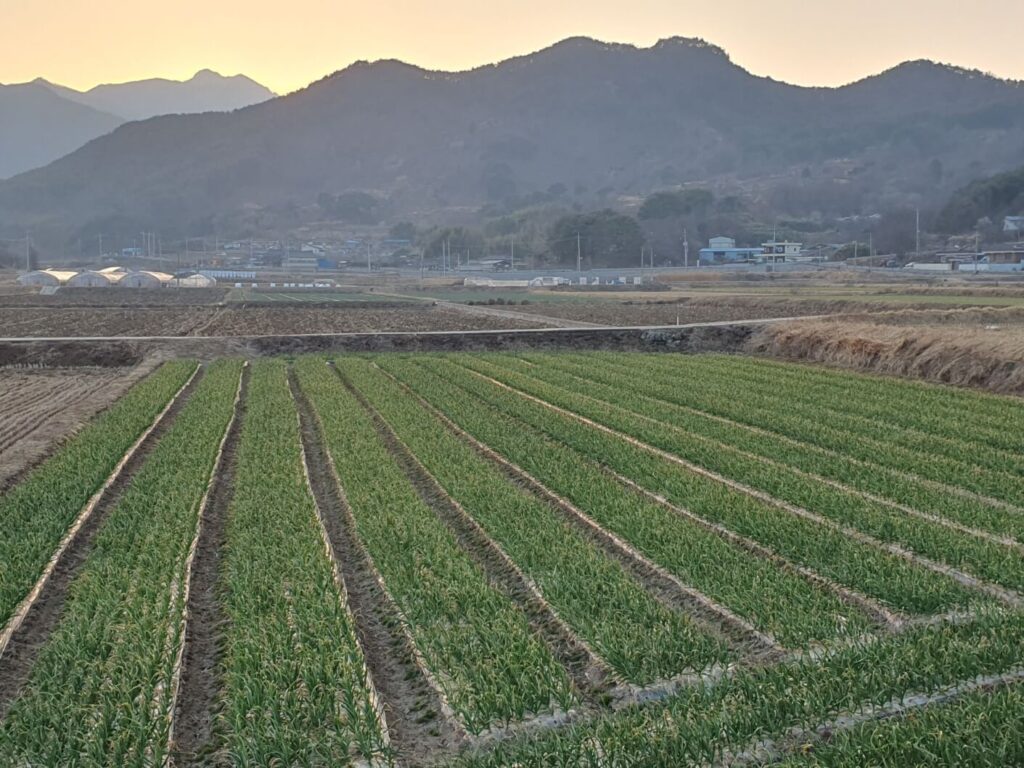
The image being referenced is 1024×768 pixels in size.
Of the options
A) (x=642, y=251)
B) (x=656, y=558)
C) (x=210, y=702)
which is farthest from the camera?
(x=642, y=251)

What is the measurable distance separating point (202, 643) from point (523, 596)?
267 centimetres

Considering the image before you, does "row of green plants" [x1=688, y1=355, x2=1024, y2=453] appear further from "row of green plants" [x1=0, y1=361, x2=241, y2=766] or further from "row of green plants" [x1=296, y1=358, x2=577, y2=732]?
"row of green plants" [x1=0, y1=361, x2=241, y2=766]

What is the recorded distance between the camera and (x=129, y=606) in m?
7.89

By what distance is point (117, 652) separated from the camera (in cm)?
698

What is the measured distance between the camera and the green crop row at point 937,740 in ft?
15.8

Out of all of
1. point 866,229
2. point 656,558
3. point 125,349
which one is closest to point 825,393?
point 656,558

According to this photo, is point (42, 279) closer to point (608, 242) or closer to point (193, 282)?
point (193, 282)

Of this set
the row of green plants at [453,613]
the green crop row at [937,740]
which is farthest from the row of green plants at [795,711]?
the row of green plants at [453,613]

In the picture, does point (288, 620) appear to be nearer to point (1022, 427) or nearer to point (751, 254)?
point (1022, 427)

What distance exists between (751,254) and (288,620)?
13938cm

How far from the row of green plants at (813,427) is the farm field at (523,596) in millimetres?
98

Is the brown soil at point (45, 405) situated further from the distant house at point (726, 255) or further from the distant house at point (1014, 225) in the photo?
the distant house at point (726, 255)

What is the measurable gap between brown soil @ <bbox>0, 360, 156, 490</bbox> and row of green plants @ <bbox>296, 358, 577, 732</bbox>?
5777mm

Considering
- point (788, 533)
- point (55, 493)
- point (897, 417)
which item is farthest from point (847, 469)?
point (55, 493)
